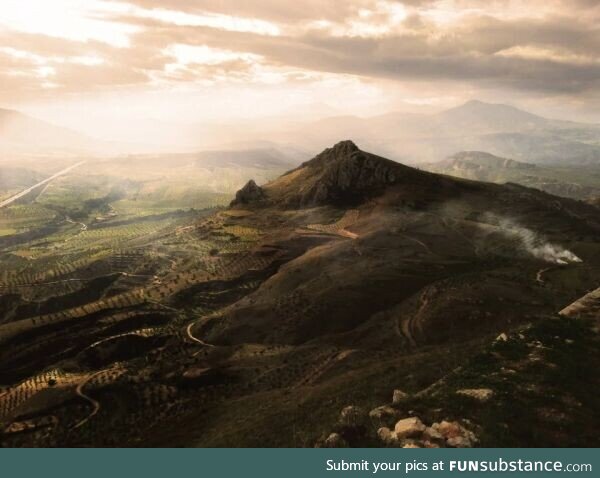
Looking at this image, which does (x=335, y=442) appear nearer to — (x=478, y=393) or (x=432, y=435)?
(x=432, y=435)

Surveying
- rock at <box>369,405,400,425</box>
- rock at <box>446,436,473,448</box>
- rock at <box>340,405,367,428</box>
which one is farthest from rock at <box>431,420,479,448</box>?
rock at <box>340,405,367,428</box>

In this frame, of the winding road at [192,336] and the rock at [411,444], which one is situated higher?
the rock at [411,444]

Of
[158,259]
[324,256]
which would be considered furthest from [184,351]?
[158,259]

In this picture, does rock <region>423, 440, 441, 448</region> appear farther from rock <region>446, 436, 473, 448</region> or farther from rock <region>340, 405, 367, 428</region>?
rock <region>340, 405, 367, 428</region>

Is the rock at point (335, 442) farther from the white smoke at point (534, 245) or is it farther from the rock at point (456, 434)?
the white smoke at point (534, 245)

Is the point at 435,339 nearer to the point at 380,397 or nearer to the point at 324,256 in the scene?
the point at 380,397

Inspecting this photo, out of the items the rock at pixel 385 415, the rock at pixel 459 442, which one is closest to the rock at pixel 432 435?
the rock at pixel 459 442

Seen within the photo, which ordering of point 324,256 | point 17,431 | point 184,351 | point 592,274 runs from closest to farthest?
point 17,431
point 184,351
point 592,274
point 324,256
